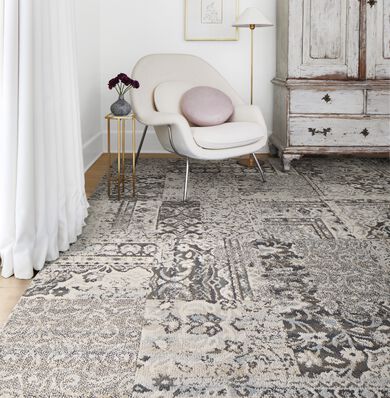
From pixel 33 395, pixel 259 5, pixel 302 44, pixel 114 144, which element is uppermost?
pixel 259 5

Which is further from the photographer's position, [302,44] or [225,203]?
[302,44]

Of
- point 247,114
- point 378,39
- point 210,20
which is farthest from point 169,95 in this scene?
point 378,39

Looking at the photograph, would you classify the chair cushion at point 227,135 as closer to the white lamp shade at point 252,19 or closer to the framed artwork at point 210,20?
the white lamp shade at point 252,19

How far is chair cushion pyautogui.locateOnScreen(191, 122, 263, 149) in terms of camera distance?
404 cm

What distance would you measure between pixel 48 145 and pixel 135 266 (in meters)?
0.67

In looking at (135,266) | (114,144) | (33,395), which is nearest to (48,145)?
(135,266)

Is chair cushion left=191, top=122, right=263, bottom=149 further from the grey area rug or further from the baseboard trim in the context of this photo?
the baseboard trim

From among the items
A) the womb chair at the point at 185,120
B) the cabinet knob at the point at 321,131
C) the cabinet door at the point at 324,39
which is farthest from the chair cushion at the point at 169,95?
the cabinet knob at the point at 321,131

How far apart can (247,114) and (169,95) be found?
620mm

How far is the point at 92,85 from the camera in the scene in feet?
17.7

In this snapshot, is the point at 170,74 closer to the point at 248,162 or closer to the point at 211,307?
the point at 248,162

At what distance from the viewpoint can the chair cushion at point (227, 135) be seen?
13.3ft

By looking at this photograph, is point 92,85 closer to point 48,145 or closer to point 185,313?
point 48,145

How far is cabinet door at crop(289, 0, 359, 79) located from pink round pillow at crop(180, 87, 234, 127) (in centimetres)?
80
